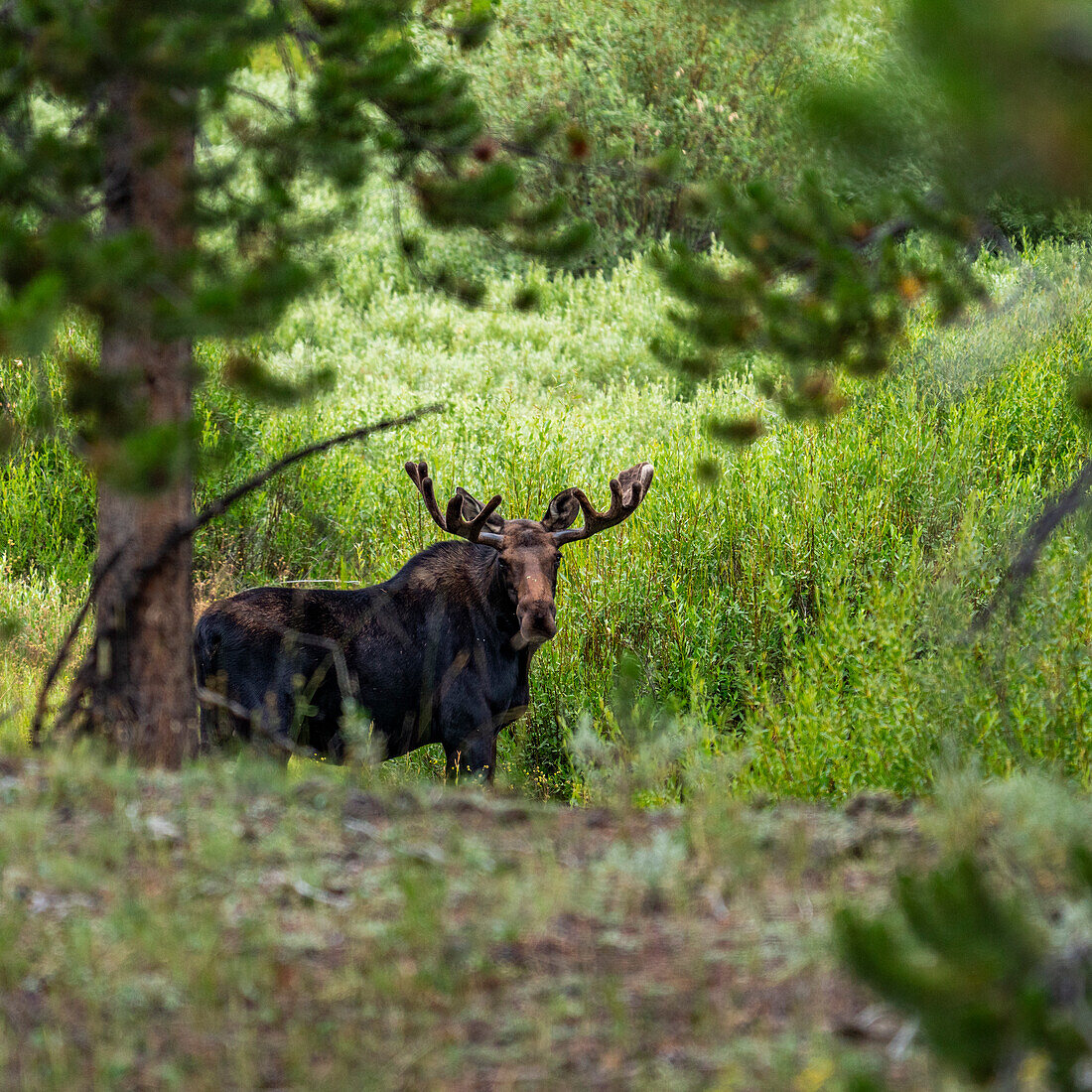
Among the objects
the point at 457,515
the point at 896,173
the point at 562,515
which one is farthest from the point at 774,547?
the point at 896,173

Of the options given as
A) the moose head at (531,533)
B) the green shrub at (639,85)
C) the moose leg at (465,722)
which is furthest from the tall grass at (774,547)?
the green shrub at (639,85)

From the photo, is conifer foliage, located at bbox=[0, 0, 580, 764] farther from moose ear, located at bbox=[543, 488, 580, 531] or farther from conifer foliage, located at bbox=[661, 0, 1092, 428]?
moose ear, located at bbox=[543, 488, 580, 531]

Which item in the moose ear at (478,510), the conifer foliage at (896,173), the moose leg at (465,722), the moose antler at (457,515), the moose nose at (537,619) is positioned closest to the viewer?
the conifer foliage at (896,173)

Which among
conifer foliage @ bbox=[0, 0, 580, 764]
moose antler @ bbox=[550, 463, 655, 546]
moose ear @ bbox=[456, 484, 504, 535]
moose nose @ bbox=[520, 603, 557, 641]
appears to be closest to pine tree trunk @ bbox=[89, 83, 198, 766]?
conifer foliage @ bbox=[0, 0, 580, 764]

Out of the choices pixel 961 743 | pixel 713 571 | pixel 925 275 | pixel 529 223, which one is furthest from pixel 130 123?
pixel 713 571

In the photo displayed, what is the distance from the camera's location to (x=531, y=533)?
24.8 feet

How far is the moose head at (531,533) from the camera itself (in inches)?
285

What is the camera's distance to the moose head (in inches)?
285

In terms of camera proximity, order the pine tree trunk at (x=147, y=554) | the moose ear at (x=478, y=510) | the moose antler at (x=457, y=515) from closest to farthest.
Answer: the pine tree trunk at (x=147, y=554) < the moose antler at (x=457, y=515) < the moose ear at (x=478, y=510)

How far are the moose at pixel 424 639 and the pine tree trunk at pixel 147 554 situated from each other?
236 cm

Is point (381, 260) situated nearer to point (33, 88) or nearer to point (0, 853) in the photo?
point (33, 88)

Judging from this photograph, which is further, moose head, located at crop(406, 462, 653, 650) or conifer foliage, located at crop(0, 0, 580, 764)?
moose head, located at crop(406, 462, 653, 650)

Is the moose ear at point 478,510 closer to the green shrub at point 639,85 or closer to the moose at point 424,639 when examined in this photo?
the moose at point 424,639

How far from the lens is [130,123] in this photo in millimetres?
4523
